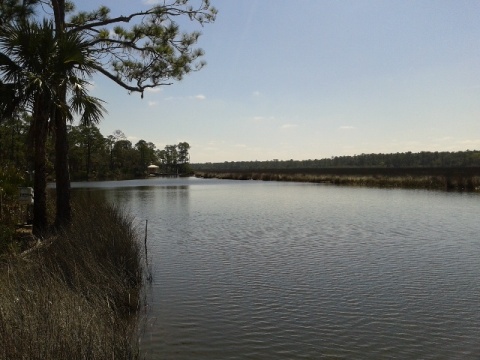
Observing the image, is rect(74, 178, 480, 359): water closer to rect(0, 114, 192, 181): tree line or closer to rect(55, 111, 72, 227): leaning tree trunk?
rect(55, 111, 72, 227): leaning tree trunk

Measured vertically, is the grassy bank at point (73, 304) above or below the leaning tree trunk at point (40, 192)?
below

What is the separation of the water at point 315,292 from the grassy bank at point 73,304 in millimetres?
774

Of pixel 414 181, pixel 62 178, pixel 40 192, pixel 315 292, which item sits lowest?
pixel 315 292

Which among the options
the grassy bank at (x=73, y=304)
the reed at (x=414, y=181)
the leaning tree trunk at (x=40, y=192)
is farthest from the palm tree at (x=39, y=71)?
the reed at (x=414, y=181)

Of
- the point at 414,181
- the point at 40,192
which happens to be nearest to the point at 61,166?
the point at 40,192

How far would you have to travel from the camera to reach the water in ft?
21.9

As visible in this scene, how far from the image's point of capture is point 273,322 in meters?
7.61

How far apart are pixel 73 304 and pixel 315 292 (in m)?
5.46

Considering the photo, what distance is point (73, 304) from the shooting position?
5.25 m

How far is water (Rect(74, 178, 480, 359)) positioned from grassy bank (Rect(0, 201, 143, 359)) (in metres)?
0.77

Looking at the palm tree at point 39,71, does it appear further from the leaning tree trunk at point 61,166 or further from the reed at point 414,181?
the reed at point 414,181

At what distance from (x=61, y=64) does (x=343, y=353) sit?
9.25 m

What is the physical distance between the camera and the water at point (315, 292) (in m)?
6.68

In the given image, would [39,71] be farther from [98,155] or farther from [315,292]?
[98,155]
